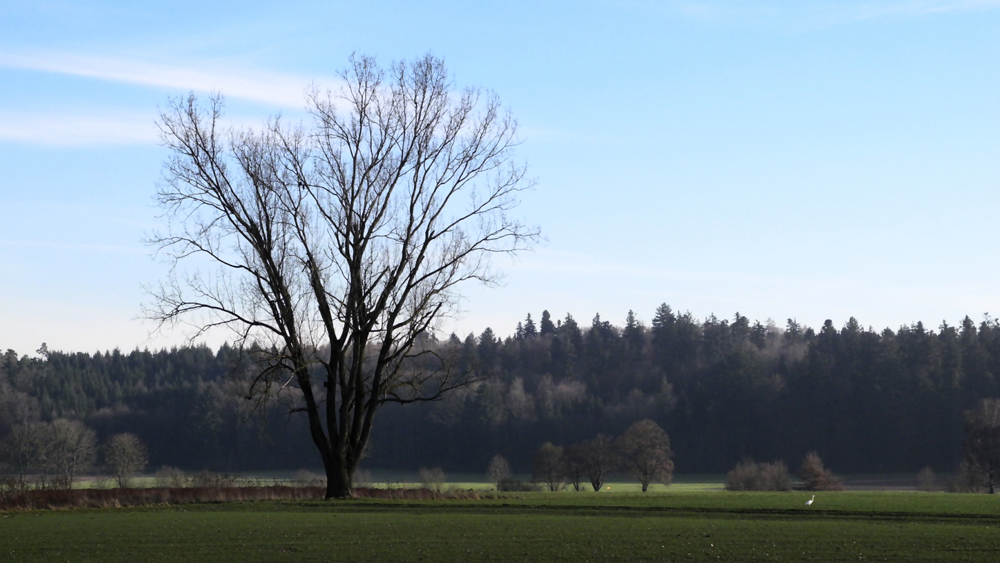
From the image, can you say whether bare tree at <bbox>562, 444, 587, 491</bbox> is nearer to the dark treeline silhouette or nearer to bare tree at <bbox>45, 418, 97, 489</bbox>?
the dark treeline silhouette

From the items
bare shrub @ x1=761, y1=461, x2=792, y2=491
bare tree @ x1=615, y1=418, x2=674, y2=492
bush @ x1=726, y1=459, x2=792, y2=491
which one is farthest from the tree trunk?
bare tree @ x1=615, y1=418, x2=674, y2=492

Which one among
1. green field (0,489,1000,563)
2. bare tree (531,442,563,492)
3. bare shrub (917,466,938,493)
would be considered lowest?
bare shrub (917,466,938,493)

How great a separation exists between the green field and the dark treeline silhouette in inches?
2646

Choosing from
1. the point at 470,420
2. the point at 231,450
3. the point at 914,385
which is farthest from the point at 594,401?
the point at 231,450

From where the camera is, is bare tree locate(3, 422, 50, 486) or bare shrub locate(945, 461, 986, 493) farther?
bare tree locate(3, 422, 50, 486)

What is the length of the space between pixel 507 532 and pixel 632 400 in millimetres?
92505

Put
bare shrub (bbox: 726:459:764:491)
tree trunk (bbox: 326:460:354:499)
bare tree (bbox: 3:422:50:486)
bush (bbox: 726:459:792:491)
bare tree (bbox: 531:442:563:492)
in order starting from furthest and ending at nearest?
1. bare tree (bbox: 3:422:50:486)
2. bare tree (bbox: 531:442:563:492)
3. bare shrub (bbox: 726:459:764:491)
4. bush (bbox: 726:459:792:491)
5. tree trunk (bbox: 326:460:354:499)

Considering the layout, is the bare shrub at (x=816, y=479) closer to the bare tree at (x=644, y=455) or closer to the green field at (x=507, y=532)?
the bare tree at (x=644, y=455)

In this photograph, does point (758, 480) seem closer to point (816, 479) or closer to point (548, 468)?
point (816, 479)

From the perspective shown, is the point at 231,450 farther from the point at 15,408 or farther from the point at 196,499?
the point at 196,499

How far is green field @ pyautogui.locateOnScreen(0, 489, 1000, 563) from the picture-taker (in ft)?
49.5

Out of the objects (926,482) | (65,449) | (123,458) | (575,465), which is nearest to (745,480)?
(575,465)

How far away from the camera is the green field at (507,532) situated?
15.1 metres

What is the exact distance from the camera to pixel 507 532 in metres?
18.6
